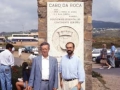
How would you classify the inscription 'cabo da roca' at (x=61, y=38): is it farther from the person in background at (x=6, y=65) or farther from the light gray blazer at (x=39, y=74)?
the light gray blazer at (x=39, y=74)

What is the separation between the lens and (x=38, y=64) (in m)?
7.70

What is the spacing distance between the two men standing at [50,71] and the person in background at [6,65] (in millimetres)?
4290

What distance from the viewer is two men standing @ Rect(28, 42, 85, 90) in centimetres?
768

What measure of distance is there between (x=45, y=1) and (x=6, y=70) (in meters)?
2.87

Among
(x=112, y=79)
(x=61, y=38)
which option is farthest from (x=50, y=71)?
(x=112, y=79)

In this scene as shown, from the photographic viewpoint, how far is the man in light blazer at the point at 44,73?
25.2 feet

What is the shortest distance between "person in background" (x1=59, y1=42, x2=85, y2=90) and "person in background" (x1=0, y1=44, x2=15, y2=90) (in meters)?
4.23

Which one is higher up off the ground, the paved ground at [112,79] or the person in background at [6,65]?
the person in background at [6,65]

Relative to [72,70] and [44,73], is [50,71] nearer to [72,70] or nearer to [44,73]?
[44,73]

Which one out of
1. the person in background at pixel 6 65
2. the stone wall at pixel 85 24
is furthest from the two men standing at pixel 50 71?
→ the person in background at pixel 6 65

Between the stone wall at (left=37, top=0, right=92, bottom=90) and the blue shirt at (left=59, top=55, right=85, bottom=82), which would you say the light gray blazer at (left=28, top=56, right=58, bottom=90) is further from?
the stone wall at (left=37, top=0, right=92, bottom=90)

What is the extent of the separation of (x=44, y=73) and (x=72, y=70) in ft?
2.07

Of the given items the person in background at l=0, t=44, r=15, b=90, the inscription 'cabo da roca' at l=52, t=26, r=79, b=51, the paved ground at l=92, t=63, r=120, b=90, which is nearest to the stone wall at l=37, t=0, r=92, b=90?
the inscription 'cabo da roca' at l=52, t=26, r=79, b=51

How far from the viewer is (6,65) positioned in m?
12.1
